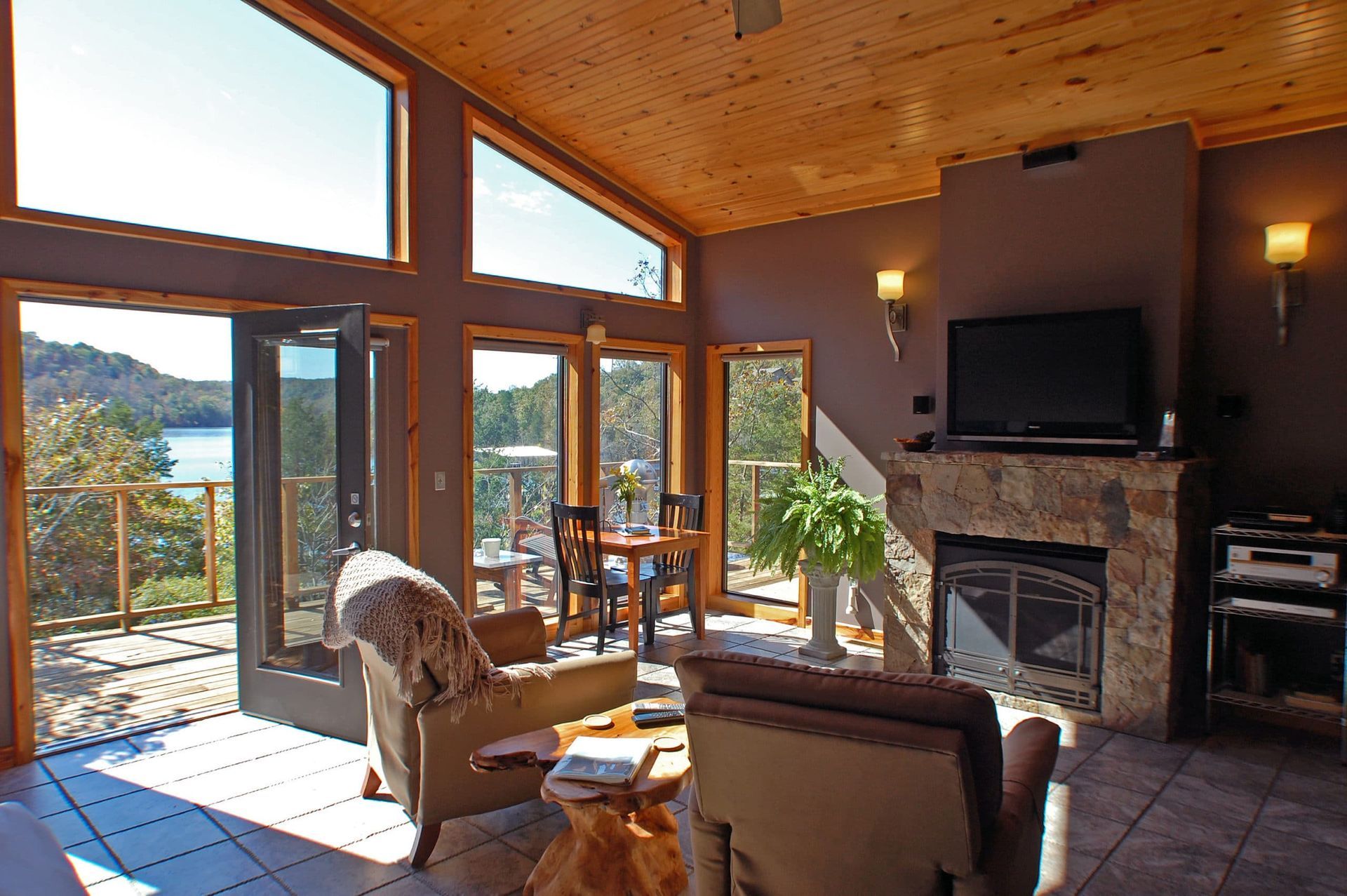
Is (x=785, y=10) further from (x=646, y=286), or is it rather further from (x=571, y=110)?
(x=646, y=286)

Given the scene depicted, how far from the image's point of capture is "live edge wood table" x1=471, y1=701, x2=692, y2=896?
7.30ft

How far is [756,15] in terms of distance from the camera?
8.70 feet

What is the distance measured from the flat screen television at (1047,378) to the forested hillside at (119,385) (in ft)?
16.3

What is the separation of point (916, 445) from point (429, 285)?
2.93 metres

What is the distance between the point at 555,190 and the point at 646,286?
3.34 ft

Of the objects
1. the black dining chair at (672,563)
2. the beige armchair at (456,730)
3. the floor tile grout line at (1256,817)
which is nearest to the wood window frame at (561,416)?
the black dining chair at (672,563)

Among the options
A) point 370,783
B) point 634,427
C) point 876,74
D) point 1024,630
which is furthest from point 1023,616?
point 370,783

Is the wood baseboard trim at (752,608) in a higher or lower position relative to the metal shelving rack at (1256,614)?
lower

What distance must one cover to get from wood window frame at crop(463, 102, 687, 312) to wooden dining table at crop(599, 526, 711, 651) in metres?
1.66

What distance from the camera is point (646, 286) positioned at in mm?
6027

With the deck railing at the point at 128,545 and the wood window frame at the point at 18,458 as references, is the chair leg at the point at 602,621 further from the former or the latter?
the deck railing at the point at 128,545

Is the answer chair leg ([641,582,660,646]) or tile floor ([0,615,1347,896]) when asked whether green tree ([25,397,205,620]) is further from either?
chair leg ([641,582,660,646])

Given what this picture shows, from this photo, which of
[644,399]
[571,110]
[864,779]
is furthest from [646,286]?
[864,779]

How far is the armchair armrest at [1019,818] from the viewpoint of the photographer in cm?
171
